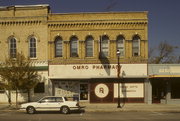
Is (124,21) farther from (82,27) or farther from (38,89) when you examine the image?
(38,89)

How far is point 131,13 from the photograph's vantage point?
2639cm

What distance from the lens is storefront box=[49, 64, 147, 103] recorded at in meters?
25.9

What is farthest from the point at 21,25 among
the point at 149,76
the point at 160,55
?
the point at 160,55

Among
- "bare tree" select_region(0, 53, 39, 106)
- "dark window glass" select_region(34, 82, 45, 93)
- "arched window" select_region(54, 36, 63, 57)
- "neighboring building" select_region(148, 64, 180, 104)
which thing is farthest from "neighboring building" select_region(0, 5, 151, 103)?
"bare tree" select_region(0, 53, 39, 106)

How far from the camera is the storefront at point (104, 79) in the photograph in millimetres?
25875

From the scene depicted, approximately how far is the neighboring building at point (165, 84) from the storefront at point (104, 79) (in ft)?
3.76

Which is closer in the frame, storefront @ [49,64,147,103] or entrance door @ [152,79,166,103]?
storefront @ [49,64,147,103]

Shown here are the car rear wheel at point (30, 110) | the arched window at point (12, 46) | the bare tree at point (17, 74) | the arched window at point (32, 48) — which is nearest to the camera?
the car rear wheel at point (30, 110)

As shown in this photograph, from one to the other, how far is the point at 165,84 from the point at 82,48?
968 centimetres

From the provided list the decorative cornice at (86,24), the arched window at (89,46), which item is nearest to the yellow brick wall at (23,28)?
the decorative cornice at (86,24)

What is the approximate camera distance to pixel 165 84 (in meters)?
26.4

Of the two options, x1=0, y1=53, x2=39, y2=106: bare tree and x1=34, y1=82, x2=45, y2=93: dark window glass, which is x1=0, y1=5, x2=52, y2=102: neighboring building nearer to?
x1=34, y1=82, x2=45, y2=93: dark window glass

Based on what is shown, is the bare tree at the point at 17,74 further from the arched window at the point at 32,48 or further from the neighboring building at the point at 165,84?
the neighboring building at the point at 165,84

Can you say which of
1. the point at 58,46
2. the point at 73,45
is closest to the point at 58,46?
the point at 58,46
